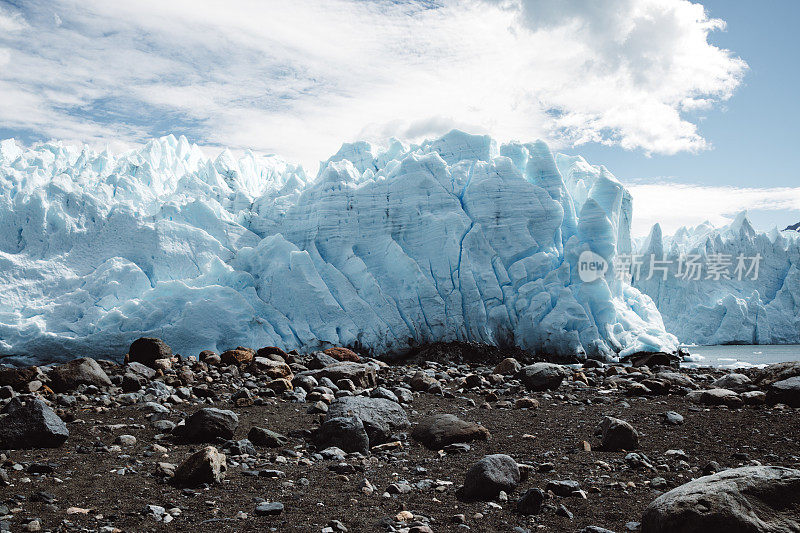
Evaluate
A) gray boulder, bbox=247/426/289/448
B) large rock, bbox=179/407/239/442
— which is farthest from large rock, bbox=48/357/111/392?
gray boulder, bbox=247/426/289/448

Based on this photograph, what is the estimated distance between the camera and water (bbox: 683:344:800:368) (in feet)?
54.1

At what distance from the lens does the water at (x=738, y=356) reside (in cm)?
1650

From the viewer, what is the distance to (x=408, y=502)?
12.3 feet

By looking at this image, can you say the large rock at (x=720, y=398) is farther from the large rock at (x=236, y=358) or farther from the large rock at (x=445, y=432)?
the large rock at (x=236, y=358)

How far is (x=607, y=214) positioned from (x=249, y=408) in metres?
13.6

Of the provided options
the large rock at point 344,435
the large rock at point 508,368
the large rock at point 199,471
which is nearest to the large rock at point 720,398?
the large rock at point 508,368

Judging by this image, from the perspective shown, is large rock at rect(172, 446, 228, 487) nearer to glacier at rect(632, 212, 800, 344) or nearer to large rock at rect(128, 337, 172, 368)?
large rock at rect(128, 337, 172, 368)

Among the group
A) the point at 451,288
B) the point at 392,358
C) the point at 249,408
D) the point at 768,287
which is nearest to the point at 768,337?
the point at 768,287

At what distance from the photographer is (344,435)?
509 centimetres

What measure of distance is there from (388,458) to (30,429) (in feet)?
10.4

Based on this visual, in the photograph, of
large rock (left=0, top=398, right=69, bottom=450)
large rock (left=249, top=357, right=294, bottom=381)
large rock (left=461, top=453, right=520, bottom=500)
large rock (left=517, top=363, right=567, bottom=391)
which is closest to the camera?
large rock (left=461, top=453, right=520, bottom=500)

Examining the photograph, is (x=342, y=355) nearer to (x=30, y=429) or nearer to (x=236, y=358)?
(x=236, y=358)

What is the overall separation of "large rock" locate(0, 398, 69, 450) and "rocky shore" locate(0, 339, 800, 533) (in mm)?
15

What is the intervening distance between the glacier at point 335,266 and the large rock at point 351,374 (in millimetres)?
5531
